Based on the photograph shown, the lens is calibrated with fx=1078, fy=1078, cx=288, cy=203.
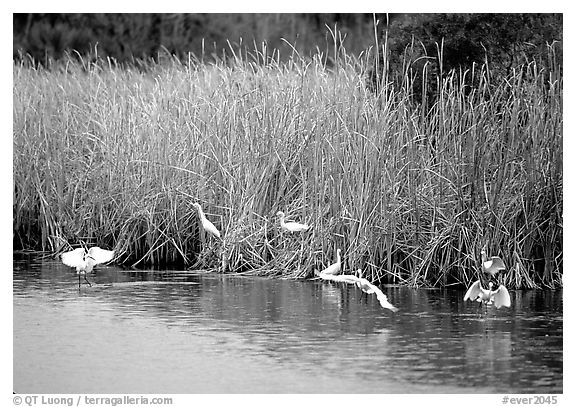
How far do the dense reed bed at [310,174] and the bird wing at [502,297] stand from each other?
71 cm

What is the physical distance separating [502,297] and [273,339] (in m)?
1.49

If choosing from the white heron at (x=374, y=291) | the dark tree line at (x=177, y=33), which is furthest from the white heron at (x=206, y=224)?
the dark tree line at (x=177, y=33)

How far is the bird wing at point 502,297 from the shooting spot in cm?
647

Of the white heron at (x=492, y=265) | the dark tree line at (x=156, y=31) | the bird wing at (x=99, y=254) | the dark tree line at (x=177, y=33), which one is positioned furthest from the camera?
the dark tree line at (x=156, y=31)

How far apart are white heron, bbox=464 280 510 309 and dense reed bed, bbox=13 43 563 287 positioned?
1.90ft

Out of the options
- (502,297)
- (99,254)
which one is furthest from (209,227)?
(502,297)

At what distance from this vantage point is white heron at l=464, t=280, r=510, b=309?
6480mm

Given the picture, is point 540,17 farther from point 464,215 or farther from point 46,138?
point 46,138

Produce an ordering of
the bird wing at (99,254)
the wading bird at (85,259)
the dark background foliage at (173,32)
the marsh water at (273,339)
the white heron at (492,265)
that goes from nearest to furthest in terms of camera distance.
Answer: the marsh water at (273,339)
the white heron at (492,265)
the wading bird at (85,259)
the bird wing at (99,254)
the dark background foliage at (173,32)

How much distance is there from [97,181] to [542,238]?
370 centimetres

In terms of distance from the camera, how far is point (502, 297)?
21.3ft

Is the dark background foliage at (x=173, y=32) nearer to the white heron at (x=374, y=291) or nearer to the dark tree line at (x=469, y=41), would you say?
the dark tree line at (x=469, y=41)

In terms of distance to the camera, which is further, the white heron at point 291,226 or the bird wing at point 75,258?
the bird wing at point 75,258

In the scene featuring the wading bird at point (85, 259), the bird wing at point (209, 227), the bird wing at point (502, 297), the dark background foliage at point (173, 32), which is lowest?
the bird wing at point (502, 297)
